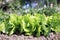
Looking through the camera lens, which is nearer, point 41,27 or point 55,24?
point 41,27

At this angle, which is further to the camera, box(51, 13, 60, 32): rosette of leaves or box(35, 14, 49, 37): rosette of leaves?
box(51, 13, 60, 32): rosette of leaves

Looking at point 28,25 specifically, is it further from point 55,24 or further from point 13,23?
point 55,24

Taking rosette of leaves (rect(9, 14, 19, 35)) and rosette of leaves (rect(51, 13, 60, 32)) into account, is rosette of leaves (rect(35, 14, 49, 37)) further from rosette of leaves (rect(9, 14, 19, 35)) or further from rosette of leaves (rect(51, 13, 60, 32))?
rosette of leaves (rect(9, 14, 19, 35))

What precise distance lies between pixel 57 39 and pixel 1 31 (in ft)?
3.71

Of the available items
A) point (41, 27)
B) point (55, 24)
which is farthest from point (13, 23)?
point (55, 24)

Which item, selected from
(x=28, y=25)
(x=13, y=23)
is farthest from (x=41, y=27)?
(x=13, y=23)

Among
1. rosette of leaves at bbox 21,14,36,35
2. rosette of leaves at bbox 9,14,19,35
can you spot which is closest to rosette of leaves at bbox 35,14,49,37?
rosette of leaves at bbox 21,14,36,35

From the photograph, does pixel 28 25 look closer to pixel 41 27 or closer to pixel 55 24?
pixel 41 27

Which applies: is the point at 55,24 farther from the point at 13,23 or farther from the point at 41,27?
the point at 13,23

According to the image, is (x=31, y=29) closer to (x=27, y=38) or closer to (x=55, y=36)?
(x=27, y=38)

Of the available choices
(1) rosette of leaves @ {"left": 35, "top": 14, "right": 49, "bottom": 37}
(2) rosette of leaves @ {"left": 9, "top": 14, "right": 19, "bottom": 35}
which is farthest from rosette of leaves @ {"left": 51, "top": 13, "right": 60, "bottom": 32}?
(2) rosette of leaves @ {"left": 9, "top": 14, "right": 19, "bottom": 35}

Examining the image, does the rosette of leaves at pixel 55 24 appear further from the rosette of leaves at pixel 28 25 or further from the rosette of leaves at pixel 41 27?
the rosette of leaves at pixel 28 25

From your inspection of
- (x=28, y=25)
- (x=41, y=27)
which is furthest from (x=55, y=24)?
(x=28, y=25)

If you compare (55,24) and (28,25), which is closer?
(28,25)
